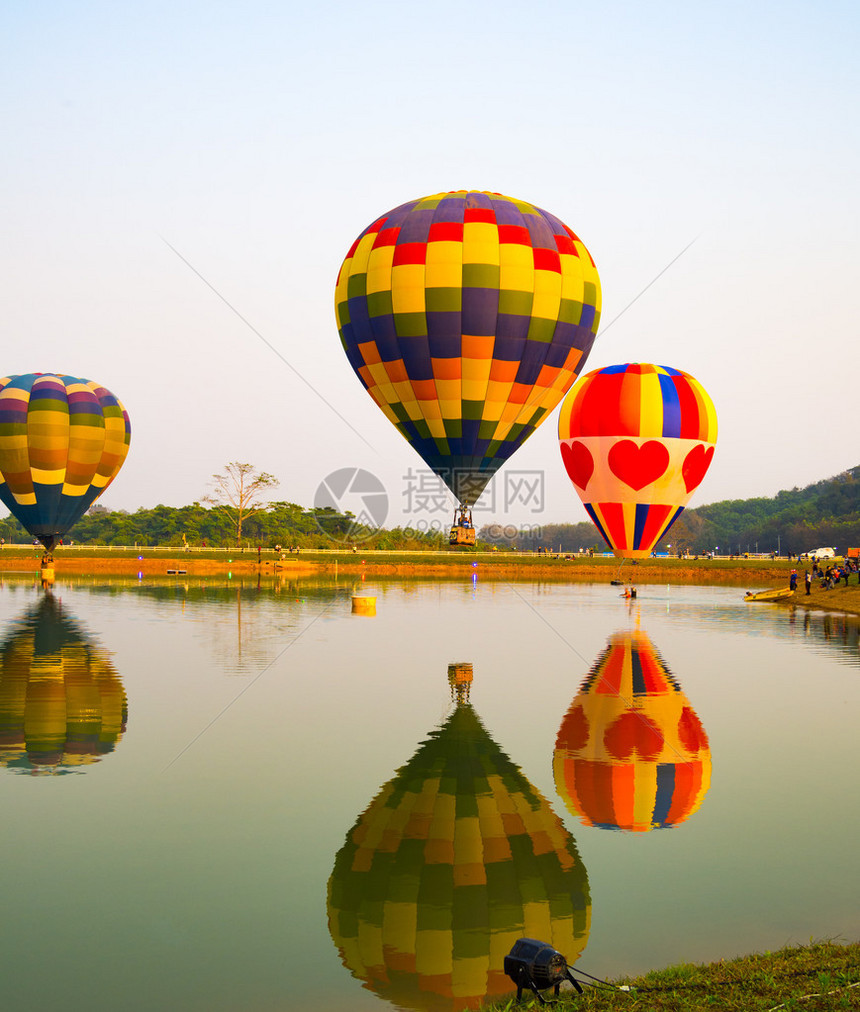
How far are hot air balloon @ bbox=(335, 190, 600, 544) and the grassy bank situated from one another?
24.6 m

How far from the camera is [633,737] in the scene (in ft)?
58.4

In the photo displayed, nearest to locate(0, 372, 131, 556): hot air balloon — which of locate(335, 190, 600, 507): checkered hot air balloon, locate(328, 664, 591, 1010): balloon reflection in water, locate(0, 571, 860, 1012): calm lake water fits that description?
locate(335, 190, 600, 507): checkered hot air balloon

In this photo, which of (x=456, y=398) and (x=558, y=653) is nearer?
(x=558, y=653)

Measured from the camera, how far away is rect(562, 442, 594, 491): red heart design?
5056cm

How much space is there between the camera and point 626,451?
4903cm

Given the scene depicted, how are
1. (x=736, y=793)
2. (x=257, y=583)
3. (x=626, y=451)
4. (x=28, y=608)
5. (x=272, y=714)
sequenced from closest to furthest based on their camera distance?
(x=736, y=793), (x=272, y=714), (x=28, y=608), (x=626, y=451), (x=257, y=583)

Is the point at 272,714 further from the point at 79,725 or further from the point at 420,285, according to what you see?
the point at 420,285

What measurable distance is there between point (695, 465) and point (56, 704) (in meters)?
38.3

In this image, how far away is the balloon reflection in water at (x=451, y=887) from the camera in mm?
9086

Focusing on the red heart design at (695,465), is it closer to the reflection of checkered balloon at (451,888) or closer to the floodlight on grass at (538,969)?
the reflection of checkered balloon at (451,888)

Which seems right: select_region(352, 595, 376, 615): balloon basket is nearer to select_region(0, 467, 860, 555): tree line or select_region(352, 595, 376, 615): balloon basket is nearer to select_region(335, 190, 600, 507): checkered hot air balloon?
select_region(335, 190, 600, 507): checkered hot air balloon

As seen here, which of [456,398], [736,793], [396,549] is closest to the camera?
[736,793]

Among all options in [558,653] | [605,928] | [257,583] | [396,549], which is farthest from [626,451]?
[396,549]

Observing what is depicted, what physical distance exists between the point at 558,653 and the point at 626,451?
21.9m
